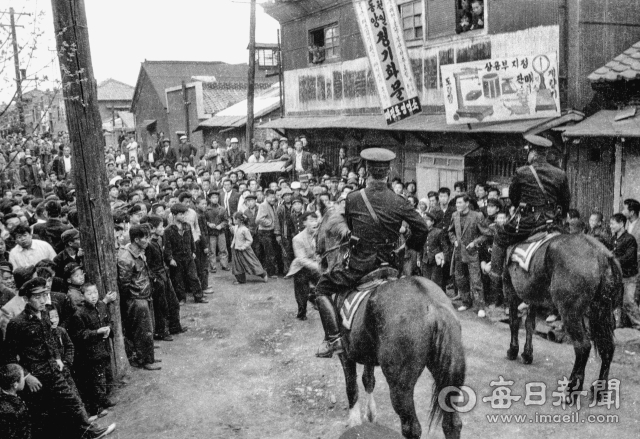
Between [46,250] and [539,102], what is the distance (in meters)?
8.67

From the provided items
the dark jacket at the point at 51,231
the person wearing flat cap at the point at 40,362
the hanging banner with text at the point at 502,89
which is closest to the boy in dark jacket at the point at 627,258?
the hanging banner with text at the point at 502,89

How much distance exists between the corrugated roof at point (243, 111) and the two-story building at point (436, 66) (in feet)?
21.0

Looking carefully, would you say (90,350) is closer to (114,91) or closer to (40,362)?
(40,362)

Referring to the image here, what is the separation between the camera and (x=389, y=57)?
13266 mm

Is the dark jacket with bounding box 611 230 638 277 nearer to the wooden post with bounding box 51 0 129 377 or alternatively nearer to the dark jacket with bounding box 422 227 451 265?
the dark jacket with bounding box 422 227 451 265

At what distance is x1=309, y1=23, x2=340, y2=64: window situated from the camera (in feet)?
59.4

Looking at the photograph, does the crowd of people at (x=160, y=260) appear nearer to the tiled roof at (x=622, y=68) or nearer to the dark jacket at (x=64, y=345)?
the dark jacket at (x=64, y=345)

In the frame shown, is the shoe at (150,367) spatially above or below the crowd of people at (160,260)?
below

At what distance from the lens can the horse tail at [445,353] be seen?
17.3ft

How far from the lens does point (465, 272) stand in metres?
10.6

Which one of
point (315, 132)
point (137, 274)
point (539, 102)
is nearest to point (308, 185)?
point (315, 132)

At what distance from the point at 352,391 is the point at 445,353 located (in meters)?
1.75

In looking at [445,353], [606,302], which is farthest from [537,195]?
[445,353]

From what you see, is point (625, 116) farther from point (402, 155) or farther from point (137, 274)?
point (137, 274)
